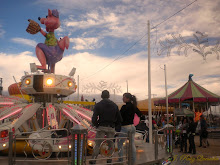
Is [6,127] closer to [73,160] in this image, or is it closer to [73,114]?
[73,114]

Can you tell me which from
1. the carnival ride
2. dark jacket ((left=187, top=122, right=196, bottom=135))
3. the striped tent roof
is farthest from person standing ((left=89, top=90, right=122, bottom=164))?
the striped tent roof

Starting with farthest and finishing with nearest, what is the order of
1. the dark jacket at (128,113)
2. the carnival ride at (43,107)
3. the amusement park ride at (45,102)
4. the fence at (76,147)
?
the carnival ride at (43,107) → the amusement park ride at (45,102) → the dark jacket at (128,113) → the fence at (76,147)

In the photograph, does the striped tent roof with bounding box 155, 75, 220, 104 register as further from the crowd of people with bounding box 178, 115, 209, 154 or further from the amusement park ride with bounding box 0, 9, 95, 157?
the amusement park ride with bounding box 0, 9, 95, 157

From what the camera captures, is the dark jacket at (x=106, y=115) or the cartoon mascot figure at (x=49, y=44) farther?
the cartoon mascot figure at (x=49, y=44)

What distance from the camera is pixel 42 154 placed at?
20.4 ft

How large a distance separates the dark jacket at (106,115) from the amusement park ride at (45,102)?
2048 millimetres

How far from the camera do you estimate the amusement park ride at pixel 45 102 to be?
28.4ft

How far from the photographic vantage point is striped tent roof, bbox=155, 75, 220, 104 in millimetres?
23453

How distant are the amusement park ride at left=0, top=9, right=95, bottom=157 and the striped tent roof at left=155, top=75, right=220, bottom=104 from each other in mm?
15520

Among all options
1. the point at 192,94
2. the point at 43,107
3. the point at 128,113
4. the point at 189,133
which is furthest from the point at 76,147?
the point at 192,94

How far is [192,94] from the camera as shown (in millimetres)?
24281

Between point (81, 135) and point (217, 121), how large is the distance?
2452 cm

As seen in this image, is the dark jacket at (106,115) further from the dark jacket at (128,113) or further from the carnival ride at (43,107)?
the carnival ride at (43,107)

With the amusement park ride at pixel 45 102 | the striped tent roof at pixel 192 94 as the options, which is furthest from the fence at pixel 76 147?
the striped tent roof at pixel 192 94
